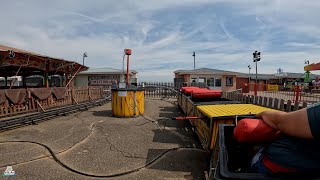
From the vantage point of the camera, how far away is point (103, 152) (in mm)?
5730

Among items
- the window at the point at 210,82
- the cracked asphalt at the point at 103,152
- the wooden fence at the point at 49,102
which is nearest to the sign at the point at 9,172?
the cracked asphalt at the point at 103,152

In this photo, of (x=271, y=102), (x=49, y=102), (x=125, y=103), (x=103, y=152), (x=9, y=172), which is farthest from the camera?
(x=49, y=102)

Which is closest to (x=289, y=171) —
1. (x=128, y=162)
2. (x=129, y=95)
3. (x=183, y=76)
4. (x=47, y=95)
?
(x=128, y=162)

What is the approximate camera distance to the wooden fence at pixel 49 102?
409 inches

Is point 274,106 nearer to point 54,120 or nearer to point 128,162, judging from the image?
point 128,162

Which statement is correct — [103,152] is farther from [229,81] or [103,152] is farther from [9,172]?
[229,81]

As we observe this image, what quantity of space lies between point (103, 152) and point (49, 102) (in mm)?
8793

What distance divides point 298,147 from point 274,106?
5.36m

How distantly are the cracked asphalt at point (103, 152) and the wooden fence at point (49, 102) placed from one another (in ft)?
8.54

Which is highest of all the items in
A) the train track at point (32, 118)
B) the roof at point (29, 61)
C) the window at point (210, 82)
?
the roof at point (29, 61)

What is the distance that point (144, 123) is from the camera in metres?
9.40

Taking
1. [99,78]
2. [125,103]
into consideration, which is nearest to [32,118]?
[125,103]

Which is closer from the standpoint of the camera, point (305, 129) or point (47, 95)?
point (305, 129)

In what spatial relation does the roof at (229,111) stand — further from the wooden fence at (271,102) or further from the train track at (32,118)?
the train track at (32,118)
